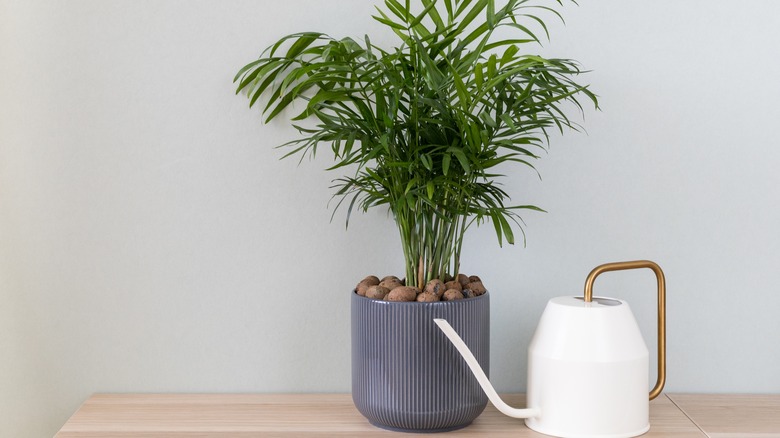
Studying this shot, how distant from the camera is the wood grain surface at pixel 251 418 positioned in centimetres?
98

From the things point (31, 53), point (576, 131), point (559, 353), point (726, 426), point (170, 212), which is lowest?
point (726, 426)

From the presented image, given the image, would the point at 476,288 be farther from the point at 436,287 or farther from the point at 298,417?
the point at 298,417

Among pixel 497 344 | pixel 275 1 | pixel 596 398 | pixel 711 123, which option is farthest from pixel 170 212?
pixel 711 123

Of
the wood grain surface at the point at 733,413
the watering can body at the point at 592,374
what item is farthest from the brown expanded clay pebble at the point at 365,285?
the wood grain surface at the point at 733,413

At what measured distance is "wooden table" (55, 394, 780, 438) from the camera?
98 cm

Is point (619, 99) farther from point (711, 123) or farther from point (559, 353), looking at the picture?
point (559, 353)

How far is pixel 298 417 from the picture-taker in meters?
1.05

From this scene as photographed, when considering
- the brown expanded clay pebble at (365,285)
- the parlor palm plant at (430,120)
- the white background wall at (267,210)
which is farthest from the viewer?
the white background wall at (267,210)

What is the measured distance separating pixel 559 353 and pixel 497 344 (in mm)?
248

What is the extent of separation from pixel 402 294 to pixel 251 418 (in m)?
0.30

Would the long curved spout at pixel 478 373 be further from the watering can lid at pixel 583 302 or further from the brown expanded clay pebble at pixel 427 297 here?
the watering can lid at pixel 583 302

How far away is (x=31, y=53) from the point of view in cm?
114

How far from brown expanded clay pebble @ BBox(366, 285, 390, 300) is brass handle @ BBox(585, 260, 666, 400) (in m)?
0.28

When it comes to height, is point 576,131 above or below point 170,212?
above
